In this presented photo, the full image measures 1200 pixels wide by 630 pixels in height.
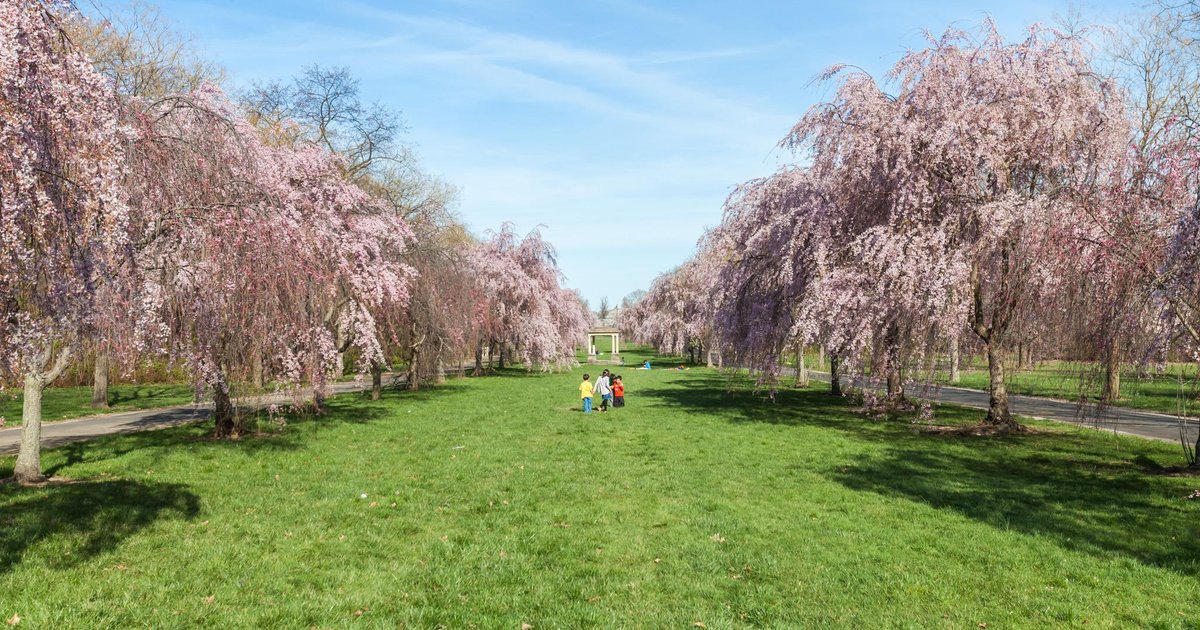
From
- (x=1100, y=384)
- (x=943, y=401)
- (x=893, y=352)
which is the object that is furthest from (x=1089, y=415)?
(x=943, y=401)

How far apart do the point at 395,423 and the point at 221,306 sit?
8.95 m

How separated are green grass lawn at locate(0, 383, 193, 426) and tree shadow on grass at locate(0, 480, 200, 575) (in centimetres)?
824

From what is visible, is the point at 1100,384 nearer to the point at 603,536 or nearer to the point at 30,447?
the point at 603,536

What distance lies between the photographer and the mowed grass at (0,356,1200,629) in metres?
6.02

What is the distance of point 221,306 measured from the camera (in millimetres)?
10641

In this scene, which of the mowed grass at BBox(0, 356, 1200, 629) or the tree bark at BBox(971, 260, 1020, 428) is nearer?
the mowed grass at BBox(0, 356, 1200, 629)

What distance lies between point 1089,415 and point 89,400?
98.3 ft

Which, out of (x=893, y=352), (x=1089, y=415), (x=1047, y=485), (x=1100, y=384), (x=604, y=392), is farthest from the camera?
(x=604, y=392)

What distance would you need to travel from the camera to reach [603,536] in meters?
8.25

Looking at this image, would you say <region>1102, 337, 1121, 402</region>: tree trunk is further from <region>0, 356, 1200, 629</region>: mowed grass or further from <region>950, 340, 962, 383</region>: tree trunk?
<region>950, 340, 962, 383</region>: tree trunk

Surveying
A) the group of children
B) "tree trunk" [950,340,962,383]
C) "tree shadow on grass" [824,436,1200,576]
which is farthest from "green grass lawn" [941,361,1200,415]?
the group of children

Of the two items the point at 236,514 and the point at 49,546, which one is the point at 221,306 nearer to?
the point at 236,514

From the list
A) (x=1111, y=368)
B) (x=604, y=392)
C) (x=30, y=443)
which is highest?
(x=1111, y=368)

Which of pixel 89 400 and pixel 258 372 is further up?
pixel 258 372
